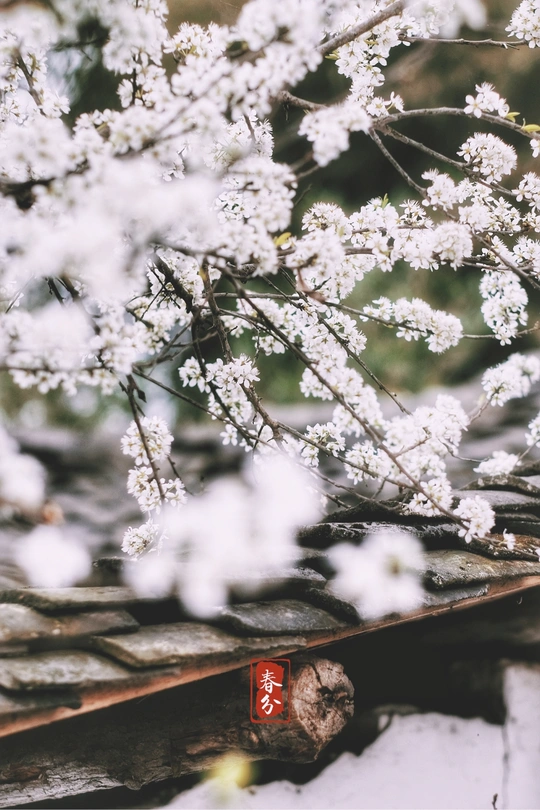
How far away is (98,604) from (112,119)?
90 centimetres

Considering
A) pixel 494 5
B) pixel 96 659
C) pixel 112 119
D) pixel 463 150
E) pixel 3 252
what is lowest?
pixel 96 659

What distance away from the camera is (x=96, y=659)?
3.42ft

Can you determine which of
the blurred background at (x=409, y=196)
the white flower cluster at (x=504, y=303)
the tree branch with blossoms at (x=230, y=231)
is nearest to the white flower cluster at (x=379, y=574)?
the tree branch with blossoms at (x=230, y=231)

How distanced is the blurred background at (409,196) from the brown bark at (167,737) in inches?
138

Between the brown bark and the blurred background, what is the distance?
3494 millimetres

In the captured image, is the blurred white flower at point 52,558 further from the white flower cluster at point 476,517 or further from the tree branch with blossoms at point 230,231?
the white flower cluster at point 476,517

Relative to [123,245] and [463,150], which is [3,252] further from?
[463,150]

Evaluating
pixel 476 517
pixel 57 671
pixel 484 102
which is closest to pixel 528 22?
pixel 484 102

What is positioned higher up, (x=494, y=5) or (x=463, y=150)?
(x=494, y=5)

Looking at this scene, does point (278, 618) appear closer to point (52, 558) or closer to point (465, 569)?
point (465, 569)

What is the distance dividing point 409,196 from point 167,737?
473cm

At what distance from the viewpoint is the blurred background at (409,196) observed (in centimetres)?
470

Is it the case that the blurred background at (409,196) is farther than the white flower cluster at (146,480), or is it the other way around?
the blurred background at (409,196)

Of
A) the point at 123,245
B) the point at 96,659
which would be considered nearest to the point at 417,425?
the point at 123,245
